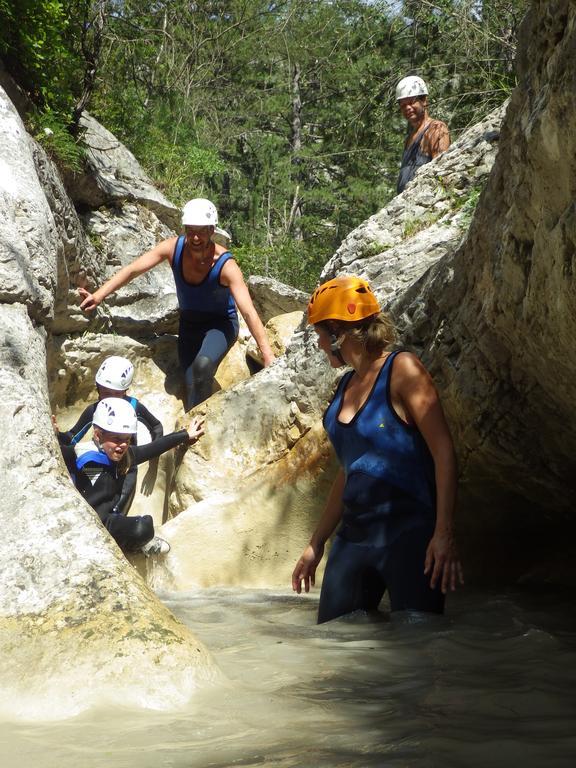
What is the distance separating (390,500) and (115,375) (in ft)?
11.6

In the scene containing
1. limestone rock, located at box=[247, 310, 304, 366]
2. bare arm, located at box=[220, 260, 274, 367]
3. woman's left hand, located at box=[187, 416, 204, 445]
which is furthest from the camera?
limestone rock, located at box=[247, 310, 304, 366]

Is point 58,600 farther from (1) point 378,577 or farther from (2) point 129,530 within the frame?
(2) point 129,530

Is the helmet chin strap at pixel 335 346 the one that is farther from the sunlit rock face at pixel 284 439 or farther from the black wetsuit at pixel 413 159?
the black wetsuit at pixel 413 159

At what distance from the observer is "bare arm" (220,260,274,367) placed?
20.5ft

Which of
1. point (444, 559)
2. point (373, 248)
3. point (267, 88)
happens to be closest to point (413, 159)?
point (373, 248)

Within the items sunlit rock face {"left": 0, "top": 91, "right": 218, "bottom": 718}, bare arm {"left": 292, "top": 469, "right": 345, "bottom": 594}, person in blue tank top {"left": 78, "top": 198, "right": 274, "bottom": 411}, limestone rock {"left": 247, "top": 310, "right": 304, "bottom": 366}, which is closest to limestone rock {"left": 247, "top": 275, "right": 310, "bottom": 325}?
limestone rock {"left": 247, "top": 310, "right": 304, "bottom": 366}

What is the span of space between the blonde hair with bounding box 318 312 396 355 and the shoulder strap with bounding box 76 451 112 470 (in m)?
2.31

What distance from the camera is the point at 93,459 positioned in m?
5.37

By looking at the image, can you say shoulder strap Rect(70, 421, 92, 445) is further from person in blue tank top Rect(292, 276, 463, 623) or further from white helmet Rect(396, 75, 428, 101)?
white helmet Rect(396, 75, 428, 101)

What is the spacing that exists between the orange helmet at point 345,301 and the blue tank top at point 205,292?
3127mm

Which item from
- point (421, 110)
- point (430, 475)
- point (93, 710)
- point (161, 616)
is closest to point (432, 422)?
point (430, 475)

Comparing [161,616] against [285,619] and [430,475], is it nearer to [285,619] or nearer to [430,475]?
[430,475]

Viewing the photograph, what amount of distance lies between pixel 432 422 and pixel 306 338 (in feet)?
9.34

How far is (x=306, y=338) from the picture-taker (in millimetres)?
6059
